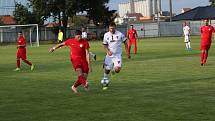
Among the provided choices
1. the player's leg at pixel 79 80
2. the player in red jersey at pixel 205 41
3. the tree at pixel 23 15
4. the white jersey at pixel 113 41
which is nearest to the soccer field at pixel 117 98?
the player's leg at pixel 79 80

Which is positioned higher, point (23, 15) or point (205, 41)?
point (23, 15)

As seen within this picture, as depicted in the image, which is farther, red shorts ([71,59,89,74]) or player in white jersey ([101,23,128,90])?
player in white jersey ([101,23,128,90])

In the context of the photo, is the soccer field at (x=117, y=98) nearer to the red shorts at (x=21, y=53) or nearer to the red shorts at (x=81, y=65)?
the red shorts at (x=81, y=65)

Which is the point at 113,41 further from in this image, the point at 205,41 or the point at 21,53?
the point at 21,53

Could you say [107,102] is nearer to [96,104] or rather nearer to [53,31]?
[96,104]

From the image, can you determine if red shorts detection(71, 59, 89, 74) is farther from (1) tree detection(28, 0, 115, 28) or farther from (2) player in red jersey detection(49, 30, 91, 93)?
(1) tree detection(28, 0, 115, 28)

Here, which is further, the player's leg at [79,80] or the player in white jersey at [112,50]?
the player in white jersey at [112,50]

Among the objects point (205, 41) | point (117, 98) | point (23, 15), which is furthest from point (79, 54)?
point (23, 15)

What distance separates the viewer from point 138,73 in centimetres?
1994

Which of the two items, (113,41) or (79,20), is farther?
(79,20)

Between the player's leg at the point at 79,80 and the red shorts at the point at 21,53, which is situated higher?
the red shorts at the point at 21,53

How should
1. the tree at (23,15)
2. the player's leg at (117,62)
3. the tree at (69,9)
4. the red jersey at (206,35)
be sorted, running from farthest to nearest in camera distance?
the tree at (23,15)
the tree at (69,9)
the red jersey at (206,35)
the player's leg at (117,62)

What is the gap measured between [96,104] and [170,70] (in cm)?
922

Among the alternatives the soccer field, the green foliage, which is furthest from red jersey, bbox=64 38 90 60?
the green foliage
